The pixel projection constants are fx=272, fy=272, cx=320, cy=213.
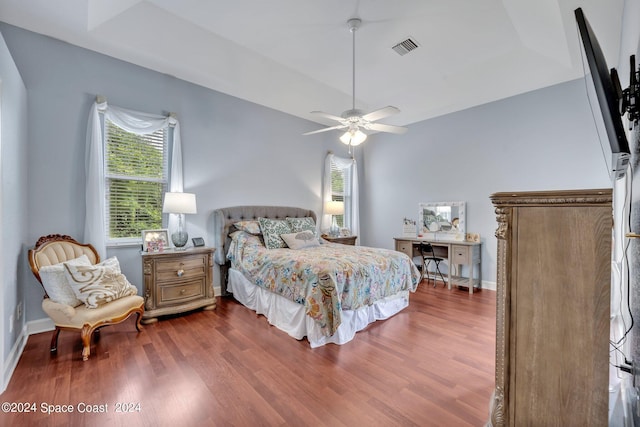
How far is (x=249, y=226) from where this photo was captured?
3.96m

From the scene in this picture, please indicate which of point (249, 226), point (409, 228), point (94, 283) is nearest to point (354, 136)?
point (249, 226)

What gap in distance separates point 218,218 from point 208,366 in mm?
2238

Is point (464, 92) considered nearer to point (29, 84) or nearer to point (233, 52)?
point (233, 52)

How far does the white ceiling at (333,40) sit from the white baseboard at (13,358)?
2952 mm

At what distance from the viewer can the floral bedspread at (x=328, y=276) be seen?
245 cm

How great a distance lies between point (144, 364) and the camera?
7.22 ft

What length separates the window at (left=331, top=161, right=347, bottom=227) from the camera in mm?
5758

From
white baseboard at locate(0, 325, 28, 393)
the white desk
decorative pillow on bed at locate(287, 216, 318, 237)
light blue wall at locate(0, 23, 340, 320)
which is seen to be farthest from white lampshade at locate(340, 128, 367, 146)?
white baseboard at locate(0, 325, 28, 393)

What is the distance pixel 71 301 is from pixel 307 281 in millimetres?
2071

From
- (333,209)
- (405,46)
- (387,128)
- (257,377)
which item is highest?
(405,46)

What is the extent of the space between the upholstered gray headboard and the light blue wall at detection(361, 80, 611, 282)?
2479mm

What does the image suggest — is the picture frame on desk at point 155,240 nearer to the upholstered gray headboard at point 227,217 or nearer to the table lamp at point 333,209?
the upholstered gray headboard at point 227,217

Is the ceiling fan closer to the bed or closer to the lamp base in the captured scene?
the bed

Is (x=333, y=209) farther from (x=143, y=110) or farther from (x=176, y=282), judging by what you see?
(x=143, y=110)
